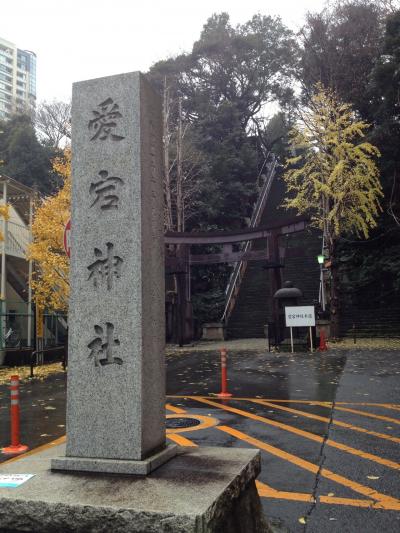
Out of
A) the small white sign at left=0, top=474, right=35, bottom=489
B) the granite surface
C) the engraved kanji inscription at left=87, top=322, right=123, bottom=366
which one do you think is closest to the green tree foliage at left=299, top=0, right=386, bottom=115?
the granite surface

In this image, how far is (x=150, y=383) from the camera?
12.5ft

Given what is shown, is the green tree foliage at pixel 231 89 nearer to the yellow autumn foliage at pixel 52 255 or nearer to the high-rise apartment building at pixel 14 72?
the yellow autumn foliage at pixel 52 255

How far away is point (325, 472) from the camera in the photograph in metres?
5.00

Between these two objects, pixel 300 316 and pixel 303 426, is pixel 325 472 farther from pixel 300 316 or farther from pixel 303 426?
pixel 300 316

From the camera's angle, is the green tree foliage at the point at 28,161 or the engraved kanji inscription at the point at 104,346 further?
the green tree foliage at the point at 28,161

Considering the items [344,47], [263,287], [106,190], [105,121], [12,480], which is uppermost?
[344,47]

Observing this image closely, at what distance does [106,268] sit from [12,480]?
5.64 ft

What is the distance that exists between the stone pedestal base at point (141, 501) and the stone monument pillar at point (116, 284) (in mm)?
252

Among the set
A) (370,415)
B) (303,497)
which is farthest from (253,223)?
(303,497)

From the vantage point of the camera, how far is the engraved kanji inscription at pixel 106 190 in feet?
13.0

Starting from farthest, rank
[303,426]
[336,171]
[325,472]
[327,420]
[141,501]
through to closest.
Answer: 1. [336,171]
2. [327,420]
3. [303,426]
4. [325,472]
5. [141,501]

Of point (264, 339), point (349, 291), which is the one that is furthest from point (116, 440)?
point (349, 291)

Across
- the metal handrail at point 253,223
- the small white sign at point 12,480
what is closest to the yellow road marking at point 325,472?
the small white sign at point 12,480

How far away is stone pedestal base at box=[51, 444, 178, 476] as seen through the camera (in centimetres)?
345
